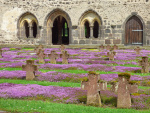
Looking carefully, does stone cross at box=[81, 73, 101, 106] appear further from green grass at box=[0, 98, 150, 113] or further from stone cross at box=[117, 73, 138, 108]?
stone cross at box=[117, 73, 138, 108]

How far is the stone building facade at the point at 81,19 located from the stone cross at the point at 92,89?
2000 centimetres

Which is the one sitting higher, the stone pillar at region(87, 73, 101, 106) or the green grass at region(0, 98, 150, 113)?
the stone pillar at region(87, 73, 101, 106)

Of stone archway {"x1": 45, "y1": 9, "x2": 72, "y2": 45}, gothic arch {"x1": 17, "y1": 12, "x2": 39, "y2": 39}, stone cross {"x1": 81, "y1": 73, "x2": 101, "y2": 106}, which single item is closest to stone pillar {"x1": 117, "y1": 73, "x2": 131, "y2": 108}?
A: stone cross {"x1": 81, "y1": 73, "x2": 101, "y2": 106}

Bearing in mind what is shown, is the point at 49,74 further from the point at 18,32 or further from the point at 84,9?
the point at 18,32

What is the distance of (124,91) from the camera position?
6.62 metres

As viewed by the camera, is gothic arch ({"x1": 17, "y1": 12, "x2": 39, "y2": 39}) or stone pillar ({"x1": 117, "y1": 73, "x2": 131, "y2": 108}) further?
gothic arch ({"x1": 17, "y1": 12, "x2": 39, "y2": 39})

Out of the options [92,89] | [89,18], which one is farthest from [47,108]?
[89,18]

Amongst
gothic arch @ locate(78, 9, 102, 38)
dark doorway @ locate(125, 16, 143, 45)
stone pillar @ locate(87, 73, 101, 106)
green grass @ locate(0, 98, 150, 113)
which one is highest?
gothic arch @ locate(78, 9, 102, 38)

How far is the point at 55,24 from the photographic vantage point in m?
36.2

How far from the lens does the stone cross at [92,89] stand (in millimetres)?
6758

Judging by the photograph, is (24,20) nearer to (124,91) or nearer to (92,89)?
(92,89)

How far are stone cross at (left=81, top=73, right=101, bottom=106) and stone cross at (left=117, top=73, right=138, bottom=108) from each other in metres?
0.57

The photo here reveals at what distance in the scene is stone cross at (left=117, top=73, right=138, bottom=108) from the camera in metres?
6.56

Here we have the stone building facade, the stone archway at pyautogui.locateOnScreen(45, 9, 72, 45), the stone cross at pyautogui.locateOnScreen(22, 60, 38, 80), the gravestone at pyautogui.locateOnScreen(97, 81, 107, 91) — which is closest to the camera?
the gravestone at pyautogui.locateOnScreen(97, 81, 107, 91)
